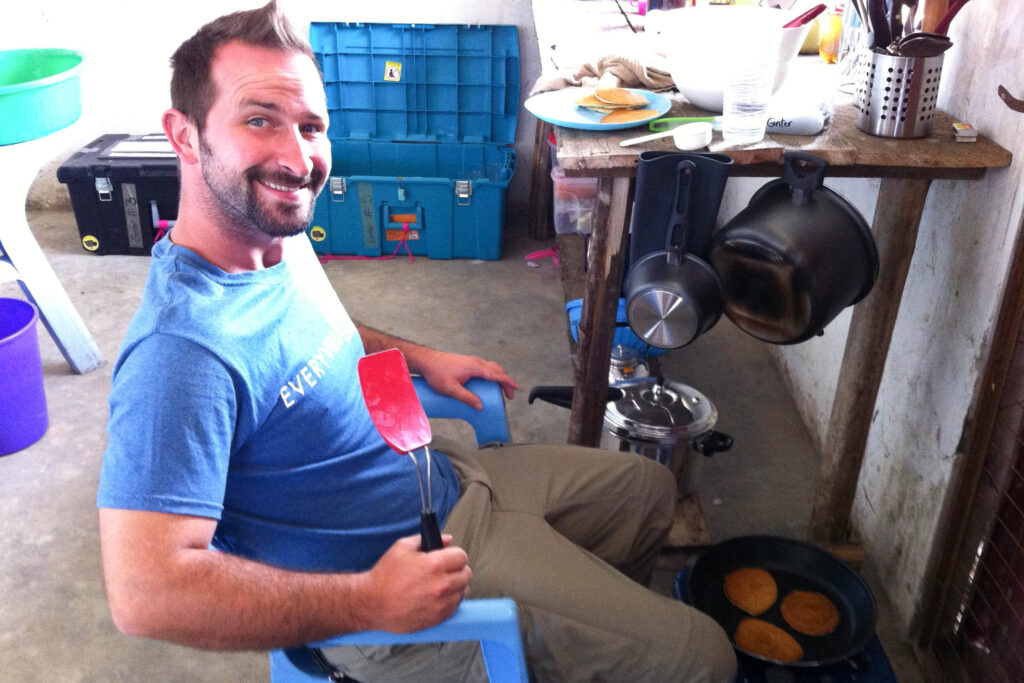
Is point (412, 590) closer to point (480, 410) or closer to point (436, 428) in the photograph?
point (480, 410)

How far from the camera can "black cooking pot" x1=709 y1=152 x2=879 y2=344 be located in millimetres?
1416

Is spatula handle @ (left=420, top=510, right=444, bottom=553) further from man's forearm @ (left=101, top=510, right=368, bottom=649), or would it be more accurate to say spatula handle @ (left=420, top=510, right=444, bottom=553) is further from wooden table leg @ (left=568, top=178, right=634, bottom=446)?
wooden table leg @ (left=568, top=178, right=634, bottom=446)

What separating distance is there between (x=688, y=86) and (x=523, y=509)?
87cm

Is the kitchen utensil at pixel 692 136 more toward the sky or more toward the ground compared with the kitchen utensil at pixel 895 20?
more toward the ground

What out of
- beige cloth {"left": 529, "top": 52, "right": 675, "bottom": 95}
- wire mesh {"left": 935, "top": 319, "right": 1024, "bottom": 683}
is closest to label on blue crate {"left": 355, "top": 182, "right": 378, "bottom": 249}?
beige cloth {"left": 529, "top": 52, "right": 675, "bottom": 95}

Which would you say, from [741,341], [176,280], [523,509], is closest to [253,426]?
[176,280]

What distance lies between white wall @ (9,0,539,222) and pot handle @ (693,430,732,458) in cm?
243

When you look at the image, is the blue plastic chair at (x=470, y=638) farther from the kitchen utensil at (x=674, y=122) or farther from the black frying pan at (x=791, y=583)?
the kitchen utensil at (x=674, y=122)

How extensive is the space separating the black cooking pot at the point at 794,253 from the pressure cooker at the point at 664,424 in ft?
1.77

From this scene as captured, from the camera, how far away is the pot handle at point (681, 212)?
1.40 metres

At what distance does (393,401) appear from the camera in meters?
1.30

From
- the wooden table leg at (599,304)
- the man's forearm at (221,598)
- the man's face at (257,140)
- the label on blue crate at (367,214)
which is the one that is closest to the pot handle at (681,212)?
the wooden table leg at (599,304)

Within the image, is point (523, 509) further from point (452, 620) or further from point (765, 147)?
point (765, 147)

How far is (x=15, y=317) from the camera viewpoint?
2.58 meters
